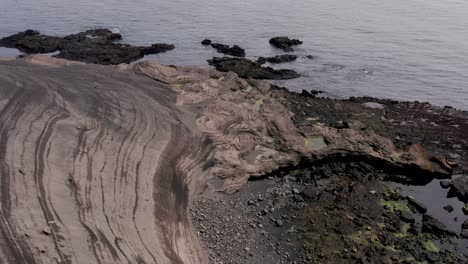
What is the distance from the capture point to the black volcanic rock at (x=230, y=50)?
4437 cm

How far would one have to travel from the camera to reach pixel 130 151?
63.7ft

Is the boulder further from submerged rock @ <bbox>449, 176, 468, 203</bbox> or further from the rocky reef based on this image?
the rocky reef

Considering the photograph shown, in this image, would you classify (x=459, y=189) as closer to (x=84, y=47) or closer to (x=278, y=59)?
(x=278, y=59)

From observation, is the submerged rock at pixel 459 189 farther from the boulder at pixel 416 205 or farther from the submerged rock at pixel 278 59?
the submerged rock at pixel 278 59

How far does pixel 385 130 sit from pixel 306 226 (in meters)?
11.8

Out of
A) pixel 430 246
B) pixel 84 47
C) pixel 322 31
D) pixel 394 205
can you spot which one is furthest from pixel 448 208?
pixel 322 31

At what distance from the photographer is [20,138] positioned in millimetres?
17375

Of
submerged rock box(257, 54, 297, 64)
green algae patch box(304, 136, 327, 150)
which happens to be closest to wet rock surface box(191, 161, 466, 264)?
green algae patch box(304, 136, 327, 150)

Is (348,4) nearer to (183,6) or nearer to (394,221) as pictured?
(183,6)

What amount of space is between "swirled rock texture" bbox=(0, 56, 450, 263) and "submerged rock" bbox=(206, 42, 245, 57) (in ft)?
47.6

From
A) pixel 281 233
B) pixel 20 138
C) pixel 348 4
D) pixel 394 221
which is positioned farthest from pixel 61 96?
pixel 348 4

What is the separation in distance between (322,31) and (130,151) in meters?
41.7

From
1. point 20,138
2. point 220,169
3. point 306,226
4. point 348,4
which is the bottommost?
point 306,226

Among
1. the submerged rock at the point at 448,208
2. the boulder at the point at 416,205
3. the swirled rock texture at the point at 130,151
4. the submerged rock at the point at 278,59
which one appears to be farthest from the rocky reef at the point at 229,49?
the submerged rock at the point at 448,208
